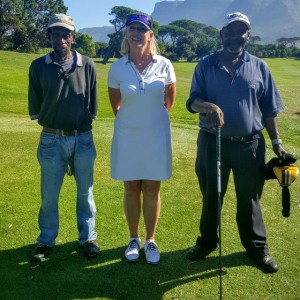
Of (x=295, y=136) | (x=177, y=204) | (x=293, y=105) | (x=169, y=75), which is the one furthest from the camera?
(x=293, y=105)

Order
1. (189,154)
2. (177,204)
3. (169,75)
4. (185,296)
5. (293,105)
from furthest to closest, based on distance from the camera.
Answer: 1. (293,105)
2. (189,154)
3. (177,204)
4. (169,75)
5. (185,296)

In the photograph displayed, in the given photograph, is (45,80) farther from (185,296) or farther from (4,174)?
(4,174)

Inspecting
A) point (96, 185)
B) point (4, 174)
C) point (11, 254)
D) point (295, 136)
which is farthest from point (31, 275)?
point (295, 136)

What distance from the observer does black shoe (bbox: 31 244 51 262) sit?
14.3ft

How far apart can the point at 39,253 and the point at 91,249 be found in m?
0.56

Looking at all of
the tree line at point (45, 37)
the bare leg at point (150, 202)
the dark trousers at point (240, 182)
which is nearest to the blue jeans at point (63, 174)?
the bare leg at point (150, 202)

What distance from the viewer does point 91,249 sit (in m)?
4.49

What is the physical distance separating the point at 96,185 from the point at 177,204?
1488 mm

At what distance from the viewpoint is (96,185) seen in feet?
22.0

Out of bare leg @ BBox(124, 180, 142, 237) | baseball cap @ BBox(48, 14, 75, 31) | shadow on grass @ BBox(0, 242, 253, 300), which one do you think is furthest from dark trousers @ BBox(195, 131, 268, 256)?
baseball cap @ BBox(48, 14, 75, 31)

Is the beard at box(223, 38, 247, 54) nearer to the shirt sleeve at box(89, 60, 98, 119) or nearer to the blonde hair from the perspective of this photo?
the blonde hair

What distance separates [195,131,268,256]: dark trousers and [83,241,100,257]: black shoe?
1.16 m

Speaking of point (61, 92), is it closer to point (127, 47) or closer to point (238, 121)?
point (127, 47)

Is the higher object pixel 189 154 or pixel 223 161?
pixel 223 161
